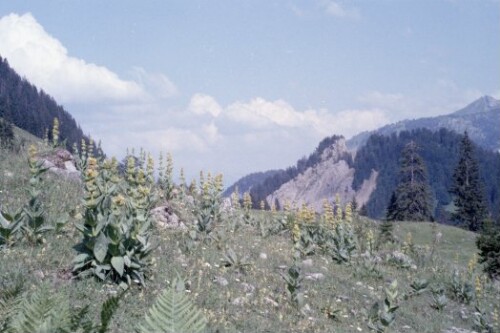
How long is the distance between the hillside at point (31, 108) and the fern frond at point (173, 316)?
136 m

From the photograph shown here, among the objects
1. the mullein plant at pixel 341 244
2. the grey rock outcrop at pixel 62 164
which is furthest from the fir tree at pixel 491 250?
the grey rock outcrop at pixel 62 164

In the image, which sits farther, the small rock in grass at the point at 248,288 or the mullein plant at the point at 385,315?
the small rock in grass at the point at 248,288

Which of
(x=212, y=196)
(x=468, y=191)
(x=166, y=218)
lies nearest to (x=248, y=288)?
(x=166, y=218)

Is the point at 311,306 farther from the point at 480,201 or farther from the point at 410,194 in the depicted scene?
the point at 480,201

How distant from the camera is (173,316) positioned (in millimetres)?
965

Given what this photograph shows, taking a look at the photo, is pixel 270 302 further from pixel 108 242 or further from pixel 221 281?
pixel 108 242

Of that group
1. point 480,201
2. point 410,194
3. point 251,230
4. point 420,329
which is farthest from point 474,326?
point 480,201

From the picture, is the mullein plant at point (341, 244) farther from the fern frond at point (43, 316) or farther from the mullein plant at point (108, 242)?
the fern frond at point (43, 316)

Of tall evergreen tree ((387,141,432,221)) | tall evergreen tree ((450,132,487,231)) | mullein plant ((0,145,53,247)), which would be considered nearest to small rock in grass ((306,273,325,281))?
mullein plant ((0,145,53,247))

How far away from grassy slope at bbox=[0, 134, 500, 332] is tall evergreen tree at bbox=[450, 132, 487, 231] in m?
58.6

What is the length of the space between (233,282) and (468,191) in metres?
70.3

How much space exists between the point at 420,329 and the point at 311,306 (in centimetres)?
267

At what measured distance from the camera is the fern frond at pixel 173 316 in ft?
3.17

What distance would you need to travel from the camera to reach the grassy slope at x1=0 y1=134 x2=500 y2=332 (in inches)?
284
